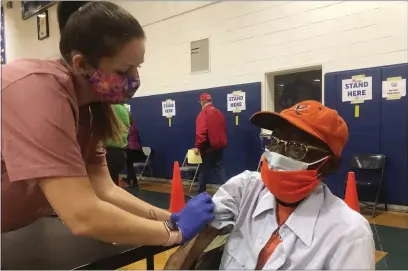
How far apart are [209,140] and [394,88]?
2.58 m

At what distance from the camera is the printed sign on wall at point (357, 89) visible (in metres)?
4.75

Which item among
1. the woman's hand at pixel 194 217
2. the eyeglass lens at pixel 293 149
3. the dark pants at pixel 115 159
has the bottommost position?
the dark pants at pixel 115 159

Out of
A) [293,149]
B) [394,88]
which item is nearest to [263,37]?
[394,88]

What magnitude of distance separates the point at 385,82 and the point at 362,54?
49cm

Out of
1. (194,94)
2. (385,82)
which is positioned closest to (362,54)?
(385,82)

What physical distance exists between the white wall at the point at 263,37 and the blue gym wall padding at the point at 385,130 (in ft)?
0.58

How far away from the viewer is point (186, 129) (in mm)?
7121

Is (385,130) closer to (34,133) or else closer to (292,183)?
(292,183)

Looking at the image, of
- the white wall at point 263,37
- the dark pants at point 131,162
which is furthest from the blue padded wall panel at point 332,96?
the dark pants at point 131,162

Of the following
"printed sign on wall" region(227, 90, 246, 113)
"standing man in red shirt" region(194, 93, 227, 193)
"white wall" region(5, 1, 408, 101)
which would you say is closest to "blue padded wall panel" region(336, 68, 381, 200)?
"white wall" region(5, 1, 408, 101)

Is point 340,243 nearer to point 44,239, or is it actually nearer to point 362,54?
point 44,239

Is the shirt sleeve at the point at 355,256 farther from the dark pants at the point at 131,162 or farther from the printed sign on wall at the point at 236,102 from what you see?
the dark pants at the point at 131,162

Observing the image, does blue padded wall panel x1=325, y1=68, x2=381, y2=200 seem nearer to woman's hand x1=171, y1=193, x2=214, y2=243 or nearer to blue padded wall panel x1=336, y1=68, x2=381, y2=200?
blue padded wall panel x1=336, y1=68, x2=381, y2=200

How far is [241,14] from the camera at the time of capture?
19.9 feet
